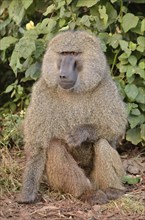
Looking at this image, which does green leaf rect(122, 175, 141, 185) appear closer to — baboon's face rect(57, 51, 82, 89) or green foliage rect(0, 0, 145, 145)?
green foliage rect(0, 0, 145, 145)

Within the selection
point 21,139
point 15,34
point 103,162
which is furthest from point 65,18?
point 103,162

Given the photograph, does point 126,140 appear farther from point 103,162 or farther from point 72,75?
point 72,75

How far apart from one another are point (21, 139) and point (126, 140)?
3.54 ft

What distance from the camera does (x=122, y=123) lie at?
5.39 m

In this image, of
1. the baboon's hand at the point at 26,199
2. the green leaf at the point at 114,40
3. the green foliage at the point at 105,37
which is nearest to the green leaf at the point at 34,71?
the green foliage at the point at 105,37

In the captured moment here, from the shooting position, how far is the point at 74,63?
Answer: 16.6ft

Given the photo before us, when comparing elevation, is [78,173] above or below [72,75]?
below

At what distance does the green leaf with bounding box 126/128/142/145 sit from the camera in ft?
20.8

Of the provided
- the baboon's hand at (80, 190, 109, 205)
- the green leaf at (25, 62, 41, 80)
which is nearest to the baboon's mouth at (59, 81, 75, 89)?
the baboon's hand at (80, 190, 109, 205)

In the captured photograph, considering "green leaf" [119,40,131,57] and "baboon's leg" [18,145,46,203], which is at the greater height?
"green leaf" [119,40,131,57]

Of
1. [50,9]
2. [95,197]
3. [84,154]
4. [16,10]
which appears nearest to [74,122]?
[84,154]

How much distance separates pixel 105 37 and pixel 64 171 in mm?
1610

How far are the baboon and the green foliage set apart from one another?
2.71 feet

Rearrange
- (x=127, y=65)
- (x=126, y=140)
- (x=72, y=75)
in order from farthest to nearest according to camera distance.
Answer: (x=126, y=140) < (x=127, y=65) < (x=72, y=75)
